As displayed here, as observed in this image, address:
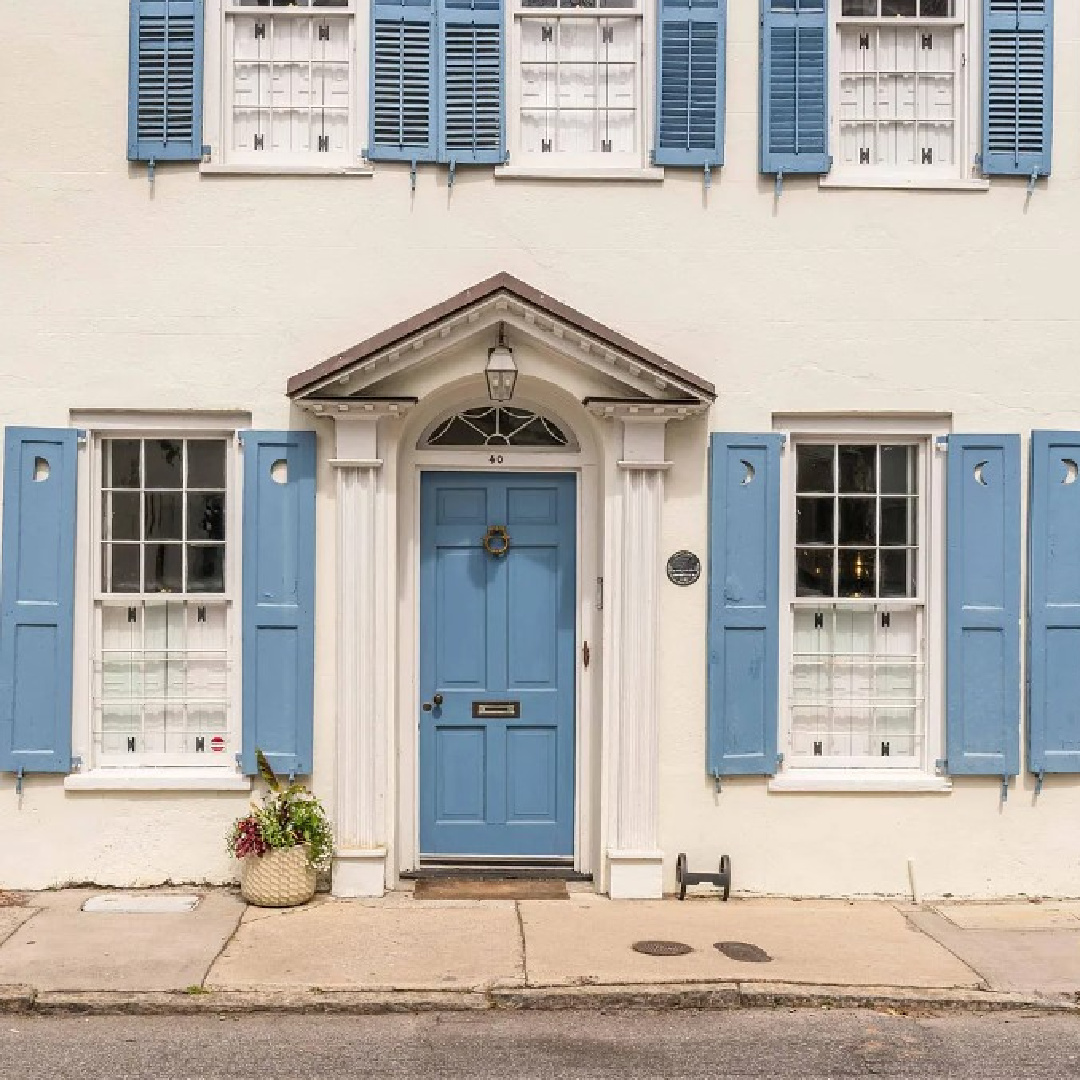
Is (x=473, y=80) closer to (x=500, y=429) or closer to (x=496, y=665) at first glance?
(x=500, y=429)

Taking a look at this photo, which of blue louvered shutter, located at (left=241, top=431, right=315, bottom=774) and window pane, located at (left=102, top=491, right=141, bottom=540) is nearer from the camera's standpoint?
blue louvered shutter, located at (left=241, top=431, right=315, bottom=774)

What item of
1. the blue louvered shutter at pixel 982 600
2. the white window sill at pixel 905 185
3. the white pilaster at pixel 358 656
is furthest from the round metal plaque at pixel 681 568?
the white window sill at pixel 905 185

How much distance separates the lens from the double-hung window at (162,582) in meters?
8.66

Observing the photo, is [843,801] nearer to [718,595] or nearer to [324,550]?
[718,595]

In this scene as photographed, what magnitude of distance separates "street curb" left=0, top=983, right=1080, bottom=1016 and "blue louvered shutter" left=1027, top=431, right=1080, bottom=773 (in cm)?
206

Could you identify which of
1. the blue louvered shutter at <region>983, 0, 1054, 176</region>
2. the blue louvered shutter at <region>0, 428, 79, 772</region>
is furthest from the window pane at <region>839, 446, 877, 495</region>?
the blue louvered shutter at <region>0, 428, 79, 772</region>

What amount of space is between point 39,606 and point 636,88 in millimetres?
4809

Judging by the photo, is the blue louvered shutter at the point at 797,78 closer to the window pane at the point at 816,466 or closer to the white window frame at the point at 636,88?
the white window frame at the point at 636,88

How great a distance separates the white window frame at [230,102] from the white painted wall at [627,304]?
0.11 m

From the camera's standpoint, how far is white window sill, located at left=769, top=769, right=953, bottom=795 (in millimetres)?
8570

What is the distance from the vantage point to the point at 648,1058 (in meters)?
6.18

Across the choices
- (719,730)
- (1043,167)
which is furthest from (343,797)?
(1043,167)

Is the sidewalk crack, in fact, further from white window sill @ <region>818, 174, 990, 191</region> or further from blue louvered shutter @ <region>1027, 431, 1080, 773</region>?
white window sill @ <region>818, 174, 990, 191</region>

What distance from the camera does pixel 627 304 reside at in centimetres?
859
